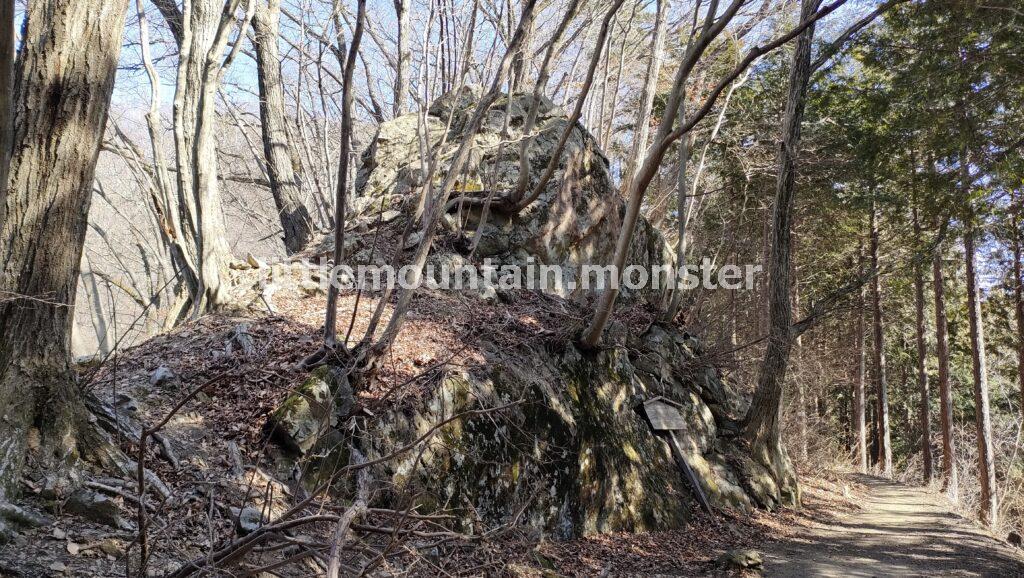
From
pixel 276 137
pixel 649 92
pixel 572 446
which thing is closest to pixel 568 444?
pixel 572 446

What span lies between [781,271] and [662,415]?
10.3 feet

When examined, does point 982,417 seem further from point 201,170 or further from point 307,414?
point 201,170

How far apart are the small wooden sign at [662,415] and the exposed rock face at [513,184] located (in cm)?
222

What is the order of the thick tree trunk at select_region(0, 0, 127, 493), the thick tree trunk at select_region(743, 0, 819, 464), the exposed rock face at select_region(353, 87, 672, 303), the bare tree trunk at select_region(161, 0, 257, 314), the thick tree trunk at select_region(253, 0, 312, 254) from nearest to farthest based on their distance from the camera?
the thick tree trunk at select_region(0, 0, 127, 493), the bare tree trunk at select_region(161, 0, 257, 314), the exposed rock face at select_region(353, 87, 672, 303), the thick tree trunk at select_region(743, 0, 819, 464), the thick tree trunk at select_region(253, 0, 312, 254)

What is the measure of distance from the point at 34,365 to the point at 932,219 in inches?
433

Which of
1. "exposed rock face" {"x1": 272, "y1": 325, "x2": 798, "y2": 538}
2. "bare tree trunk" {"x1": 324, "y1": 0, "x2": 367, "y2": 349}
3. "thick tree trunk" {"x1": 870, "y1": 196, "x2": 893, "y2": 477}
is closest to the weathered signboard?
"exposed rock face" {"x1": 272, "y1": 325, "x2": 798, "y2": 538}

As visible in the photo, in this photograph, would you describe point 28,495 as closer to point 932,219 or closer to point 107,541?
point 107,541

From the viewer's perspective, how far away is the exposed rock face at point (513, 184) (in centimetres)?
913

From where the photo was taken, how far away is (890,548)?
7508 millimetres

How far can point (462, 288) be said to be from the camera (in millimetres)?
8336

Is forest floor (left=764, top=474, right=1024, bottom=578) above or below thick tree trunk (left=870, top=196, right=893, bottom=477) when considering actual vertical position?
below

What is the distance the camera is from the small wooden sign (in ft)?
28.0

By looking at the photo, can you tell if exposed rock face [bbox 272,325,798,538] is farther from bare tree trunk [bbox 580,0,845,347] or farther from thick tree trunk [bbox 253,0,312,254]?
thick tree trunk [bbox 253,0,312,254]

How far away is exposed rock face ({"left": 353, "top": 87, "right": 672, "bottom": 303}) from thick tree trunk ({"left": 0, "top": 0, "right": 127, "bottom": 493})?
5.36m
